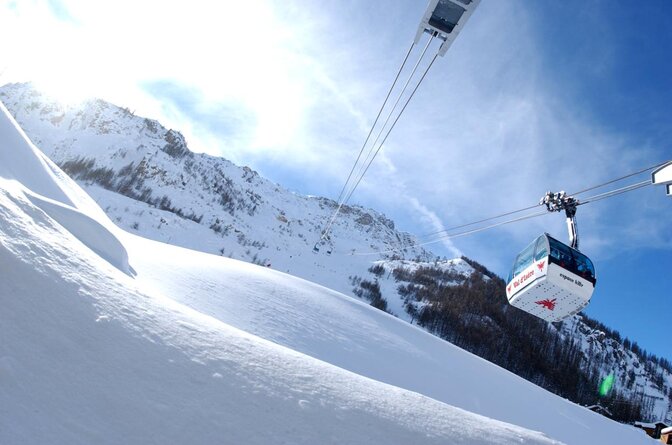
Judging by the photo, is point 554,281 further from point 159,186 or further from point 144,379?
point 159,186

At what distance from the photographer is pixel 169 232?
50844 millimetres

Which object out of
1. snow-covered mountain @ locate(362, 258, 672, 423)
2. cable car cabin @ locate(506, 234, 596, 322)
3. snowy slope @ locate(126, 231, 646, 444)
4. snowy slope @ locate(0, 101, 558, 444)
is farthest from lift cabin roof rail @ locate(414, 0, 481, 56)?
snow-covered mountain @ locate(362, 258, 672, 423)

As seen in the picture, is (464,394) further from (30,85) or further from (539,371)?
(30,85)

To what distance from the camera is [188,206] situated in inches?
3573

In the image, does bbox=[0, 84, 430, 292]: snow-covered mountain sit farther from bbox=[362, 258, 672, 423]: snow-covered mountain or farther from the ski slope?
the ski slope

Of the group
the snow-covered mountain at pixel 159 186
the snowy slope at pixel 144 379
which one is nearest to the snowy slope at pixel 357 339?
the snowy slope at pixel 144 379

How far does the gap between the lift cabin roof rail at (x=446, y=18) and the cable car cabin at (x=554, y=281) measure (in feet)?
15.4

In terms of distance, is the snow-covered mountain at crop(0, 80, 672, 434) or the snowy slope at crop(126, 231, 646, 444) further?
the snow-covered mountain at crop(0, 80, 672, 434)

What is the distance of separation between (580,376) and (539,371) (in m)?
18.2

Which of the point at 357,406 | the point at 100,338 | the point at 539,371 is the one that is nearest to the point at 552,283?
the point at 357,406

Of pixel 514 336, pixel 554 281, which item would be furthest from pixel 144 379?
pixel 514 336

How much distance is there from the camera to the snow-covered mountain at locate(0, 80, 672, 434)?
59.4 m

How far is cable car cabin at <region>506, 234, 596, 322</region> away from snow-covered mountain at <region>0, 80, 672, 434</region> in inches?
1724

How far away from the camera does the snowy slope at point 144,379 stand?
197cm
